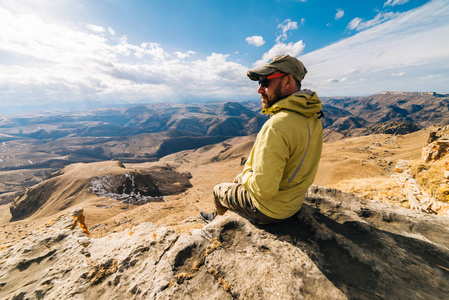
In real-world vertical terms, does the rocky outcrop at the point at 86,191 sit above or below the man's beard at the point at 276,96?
below

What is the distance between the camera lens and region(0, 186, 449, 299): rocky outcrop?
10.4 ft

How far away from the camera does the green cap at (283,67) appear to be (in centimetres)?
347

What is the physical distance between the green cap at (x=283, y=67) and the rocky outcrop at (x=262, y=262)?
3731 millimetres

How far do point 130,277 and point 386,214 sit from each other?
25.0ft

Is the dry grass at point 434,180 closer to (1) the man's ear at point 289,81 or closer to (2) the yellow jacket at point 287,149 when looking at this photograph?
(2) the yellow jacket at point 287,149

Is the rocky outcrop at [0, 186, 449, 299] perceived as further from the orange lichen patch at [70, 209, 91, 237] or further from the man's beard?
the man's beard

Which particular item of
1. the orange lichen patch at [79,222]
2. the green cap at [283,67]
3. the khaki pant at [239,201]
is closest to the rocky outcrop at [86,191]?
the orange lichen patch at [79,222]

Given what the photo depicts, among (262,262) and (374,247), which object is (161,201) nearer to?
(262,262)

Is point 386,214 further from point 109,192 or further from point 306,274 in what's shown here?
point 109,192

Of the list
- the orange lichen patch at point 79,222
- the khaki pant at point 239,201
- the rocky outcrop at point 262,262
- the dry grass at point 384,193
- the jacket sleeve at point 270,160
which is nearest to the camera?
the jacket sleeve at point 270,160

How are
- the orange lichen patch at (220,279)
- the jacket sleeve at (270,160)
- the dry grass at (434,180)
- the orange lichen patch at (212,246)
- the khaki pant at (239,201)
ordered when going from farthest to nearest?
the dry grass at (434,180) < the khaki pant at (239,201) < the orange lichen patch at (212,246) < the orange lichen patch at (220,279) < the jacket sleeve at (270,160)

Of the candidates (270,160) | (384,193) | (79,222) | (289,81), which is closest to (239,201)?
(270,160)

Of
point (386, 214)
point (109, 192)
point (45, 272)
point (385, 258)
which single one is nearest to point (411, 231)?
point (386, 214)

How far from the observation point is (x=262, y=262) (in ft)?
12.1
